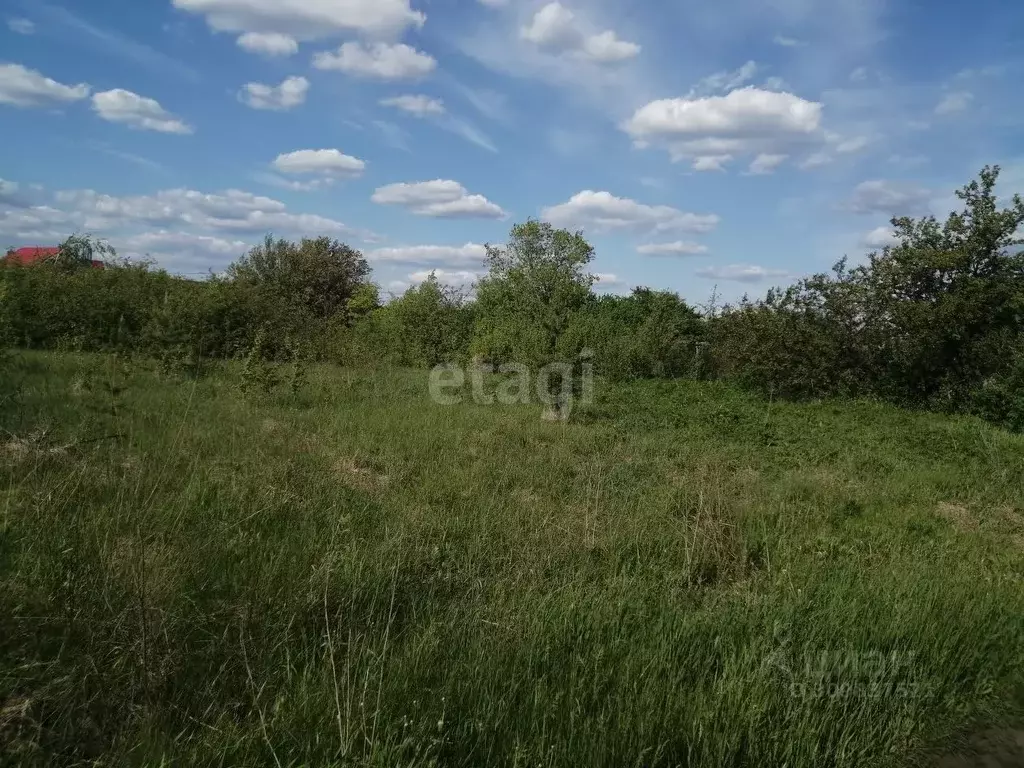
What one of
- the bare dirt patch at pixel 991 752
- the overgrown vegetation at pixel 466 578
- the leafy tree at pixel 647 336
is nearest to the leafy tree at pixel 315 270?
the leafy tree at pixel 647 336

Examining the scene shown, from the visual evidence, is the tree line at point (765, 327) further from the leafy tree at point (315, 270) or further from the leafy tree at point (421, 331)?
the leafy tree at point (315, 270)

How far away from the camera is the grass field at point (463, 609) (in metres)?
2.47

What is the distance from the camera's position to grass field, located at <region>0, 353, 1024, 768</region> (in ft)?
8.11

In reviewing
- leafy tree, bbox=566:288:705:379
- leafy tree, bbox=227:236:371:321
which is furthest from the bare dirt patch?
leafy tree, bbox=227:236:371:321

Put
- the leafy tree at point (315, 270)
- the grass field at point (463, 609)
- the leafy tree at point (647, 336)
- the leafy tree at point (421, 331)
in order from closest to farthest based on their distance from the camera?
the grass field at point (463, 609) → the leafy tree at point (647, 336) → the leafy tree at point (421, 331) → the leafy tree at point (315, 270)

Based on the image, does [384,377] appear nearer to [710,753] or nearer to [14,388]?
[14,388]

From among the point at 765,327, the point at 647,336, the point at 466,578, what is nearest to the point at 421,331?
the point at 647,336

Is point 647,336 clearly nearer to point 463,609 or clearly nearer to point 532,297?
point 532,297

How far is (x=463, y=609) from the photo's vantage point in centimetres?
352

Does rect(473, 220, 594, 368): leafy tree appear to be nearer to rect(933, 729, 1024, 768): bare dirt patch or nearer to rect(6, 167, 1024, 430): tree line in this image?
rect(6, 167, 1024, 430): tree line

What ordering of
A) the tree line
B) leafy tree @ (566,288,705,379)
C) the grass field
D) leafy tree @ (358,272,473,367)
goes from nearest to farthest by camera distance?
1. the grass field
2. the tree line
3. leafy tree @ (566,288,705,379)
4. leafy tree @ (358,272,473,367)

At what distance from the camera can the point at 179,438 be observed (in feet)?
19.5

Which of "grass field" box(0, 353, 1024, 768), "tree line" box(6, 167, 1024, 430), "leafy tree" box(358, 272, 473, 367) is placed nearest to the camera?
"grass field" box(0, 353, 1024, 768)

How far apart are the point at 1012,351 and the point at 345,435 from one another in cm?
1091
